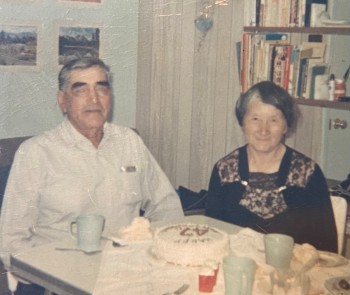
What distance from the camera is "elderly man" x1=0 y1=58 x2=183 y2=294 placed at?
1.88 metres

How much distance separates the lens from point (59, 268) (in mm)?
Answer: 1375

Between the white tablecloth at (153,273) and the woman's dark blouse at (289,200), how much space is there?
378mm

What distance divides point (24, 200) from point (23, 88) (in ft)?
3.24

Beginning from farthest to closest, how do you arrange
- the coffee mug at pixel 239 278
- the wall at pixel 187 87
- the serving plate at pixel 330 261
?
the wall at pixel 187 87, the serving plate at pixel 330 261, the coffee mug at pixel 239 278

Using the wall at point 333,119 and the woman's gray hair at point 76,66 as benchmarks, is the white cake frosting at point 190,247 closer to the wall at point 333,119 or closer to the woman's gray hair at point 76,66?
the woman's gray hair at point 76,66

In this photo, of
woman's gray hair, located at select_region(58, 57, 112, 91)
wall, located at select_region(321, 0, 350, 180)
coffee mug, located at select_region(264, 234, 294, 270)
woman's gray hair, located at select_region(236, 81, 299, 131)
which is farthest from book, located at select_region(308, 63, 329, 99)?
coffee mug, located at select_region(264, 234, 294, 270)

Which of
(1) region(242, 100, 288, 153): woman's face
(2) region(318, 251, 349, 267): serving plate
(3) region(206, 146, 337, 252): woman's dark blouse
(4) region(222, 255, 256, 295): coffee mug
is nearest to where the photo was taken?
(4) region(222, 255, 256, 295): coffee mug

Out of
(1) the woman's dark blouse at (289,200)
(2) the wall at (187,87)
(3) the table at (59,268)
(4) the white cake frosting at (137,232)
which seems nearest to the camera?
(3) the table at (59,268)

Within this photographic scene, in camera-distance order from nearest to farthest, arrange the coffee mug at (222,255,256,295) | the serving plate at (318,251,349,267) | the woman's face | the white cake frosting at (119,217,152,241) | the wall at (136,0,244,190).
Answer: the coffee mug at (222,255,256,295)
the serving plate at (318,251,349,267)
the white cake frosting at (119,217,152,241)
the woman's face
the wall at (136,0,244,190)

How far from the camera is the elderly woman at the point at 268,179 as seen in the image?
6.26 ft

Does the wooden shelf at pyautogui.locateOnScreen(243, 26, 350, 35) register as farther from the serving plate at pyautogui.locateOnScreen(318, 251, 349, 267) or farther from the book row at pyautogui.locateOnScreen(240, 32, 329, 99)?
the serving plate at pyautogui.locateOnScreen(318, 251, 349, 267)

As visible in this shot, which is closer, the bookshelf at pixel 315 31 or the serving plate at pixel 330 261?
the serving plate at pixel 330 261

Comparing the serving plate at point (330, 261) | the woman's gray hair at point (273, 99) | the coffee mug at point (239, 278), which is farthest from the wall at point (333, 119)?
the coffee mug at point (239, 278)

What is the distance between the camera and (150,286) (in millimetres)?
1257
